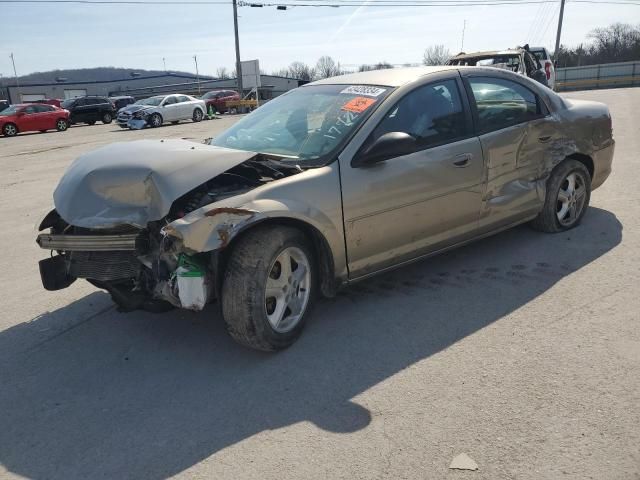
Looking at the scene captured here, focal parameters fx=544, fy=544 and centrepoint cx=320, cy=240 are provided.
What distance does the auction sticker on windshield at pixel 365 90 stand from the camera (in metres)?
4.11

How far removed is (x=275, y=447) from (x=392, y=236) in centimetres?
184

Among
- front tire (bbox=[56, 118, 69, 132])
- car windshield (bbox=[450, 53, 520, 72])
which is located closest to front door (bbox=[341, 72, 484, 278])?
car windshield (bbox=[450, 53, 520, 72])

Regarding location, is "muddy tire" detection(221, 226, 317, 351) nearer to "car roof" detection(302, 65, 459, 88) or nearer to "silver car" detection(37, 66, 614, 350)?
"silver car" detection(37, 66, 614, 350)

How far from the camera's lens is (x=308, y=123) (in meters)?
4.21

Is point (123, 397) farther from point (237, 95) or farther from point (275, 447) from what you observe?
point (237, 95)

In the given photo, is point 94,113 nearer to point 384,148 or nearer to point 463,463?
point 384,148

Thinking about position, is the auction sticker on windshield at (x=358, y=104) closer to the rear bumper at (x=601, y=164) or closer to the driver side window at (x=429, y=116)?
the driver side window at (x=429, y=116)

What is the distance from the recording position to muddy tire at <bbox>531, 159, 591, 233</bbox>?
5.24 m

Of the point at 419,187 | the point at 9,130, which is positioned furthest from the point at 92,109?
the point at 419,187

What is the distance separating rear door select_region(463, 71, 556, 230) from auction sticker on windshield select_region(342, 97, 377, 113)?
103 cm

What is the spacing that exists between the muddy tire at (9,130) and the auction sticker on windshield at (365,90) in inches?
1063

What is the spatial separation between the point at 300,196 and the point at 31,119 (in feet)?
92.5

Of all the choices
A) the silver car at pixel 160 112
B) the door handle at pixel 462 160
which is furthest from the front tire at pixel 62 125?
the door handle at pixel 462 160

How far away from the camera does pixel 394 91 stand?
4086 mm
